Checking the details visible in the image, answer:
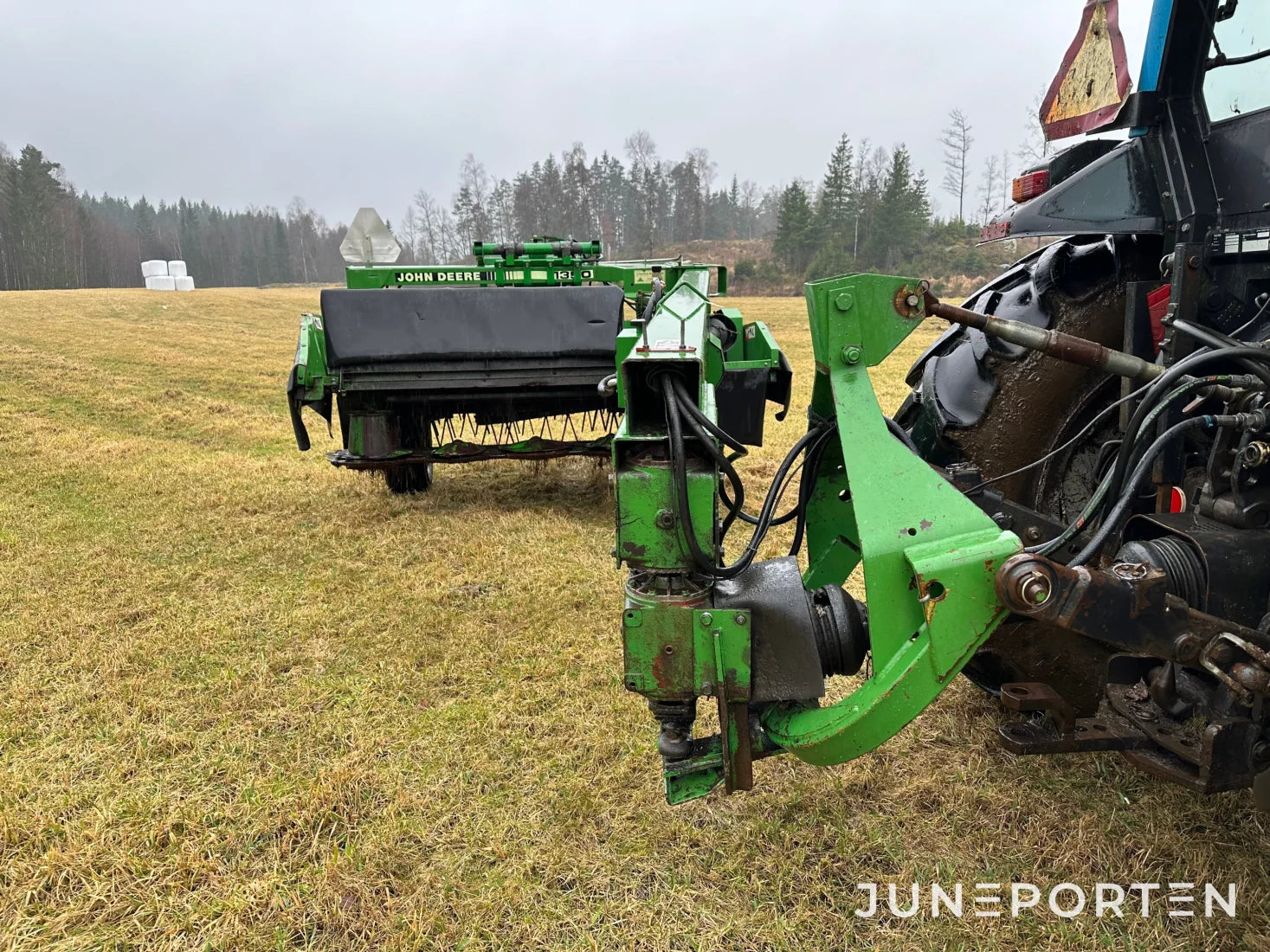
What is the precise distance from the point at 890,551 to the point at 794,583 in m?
0.26

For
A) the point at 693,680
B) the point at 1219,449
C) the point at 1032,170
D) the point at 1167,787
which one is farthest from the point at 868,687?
the point at 1032,170

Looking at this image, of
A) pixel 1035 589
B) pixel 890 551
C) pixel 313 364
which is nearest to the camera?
pixel 1035 589

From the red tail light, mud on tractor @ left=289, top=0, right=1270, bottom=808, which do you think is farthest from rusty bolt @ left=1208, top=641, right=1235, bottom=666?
the red tail light

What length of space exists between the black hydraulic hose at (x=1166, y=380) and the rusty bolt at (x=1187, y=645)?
0.34 m

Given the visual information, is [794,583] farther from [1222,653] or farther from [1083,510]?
[1222,653]

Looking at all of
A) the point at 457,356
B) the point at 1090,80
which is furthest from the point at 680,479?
the point at 457,356

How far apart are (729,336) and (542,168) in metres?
52.6

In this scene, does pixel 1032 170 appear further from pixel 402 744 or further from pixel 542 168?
pixel 542 168

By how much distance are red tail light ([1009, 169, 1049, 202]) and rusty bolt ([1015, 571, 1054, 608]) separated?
1.12 m

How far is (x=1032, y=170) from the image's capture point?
220 cm

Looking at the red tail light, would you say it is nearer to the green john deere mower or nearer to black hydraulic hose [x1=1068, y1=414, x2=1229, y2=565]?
black hydraulic hose [x1=1068, y1=414, x2=1229, y2=565]

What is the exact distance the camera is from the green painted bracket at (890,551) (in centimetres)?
155

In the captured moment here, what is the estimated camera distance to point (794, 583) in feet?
5.86

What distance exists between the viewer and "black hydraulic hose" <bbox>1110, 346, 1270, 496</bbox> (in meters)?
1.58
